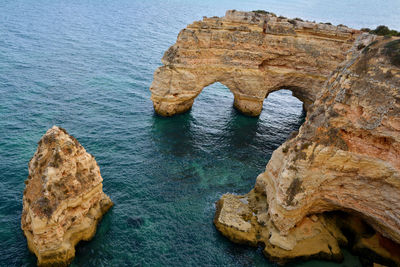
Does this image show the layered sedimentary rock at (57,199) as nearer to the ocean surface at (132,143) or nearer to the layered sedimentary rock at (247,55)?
the ocean surface at (132,143)

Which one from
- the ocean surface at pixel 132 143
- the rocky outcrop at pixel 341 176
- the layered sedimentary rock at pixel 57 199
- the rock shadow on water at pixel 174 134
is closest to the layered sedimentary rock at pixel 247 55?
the rock shadow on water at pixel 174 134

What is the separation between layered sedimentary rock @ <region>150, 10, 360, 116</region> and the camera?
34438 mm

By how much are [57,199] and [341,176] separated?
62.4ft

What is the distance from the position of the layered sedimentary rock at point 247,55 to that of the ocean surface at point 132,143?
500 centimetres

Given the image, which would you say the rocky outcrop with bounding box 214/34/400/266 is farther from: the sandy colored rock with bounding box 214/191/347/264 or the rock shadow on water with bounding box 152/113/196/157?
the rock shadow on water with bounding box 152/113/196/157

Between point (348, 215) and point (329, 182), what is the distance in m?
5.15

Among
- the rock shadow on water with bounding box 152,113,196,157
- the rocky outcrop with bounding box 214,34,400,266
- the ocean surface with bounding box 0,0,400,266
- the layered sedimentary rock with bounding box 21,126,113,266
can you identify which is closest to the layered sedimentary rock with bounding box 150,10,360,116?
the rock shadow on water with bounding box 152,113,196,157

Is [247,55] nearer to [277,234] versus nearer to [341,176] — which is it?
[341,176]

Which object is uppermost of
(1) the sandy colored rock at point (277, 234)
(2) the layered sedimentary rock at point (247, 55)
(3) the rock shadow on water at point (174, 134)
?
(2) the layered sedimentary rock at point (247, 55)

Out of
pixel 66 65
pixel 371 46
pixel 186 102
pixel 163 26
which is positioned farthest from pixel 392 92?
pixel 163 26

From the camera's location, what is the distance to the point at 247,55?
35.8 meters

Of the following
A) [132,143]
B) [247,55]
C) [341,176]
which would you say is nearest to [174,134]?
[132,143]

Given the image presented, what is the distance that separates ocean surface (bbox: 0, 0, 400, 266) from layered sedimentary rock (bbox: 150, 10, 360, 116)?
500cm

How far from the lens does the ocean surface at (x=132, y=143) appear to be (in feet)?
65.7
